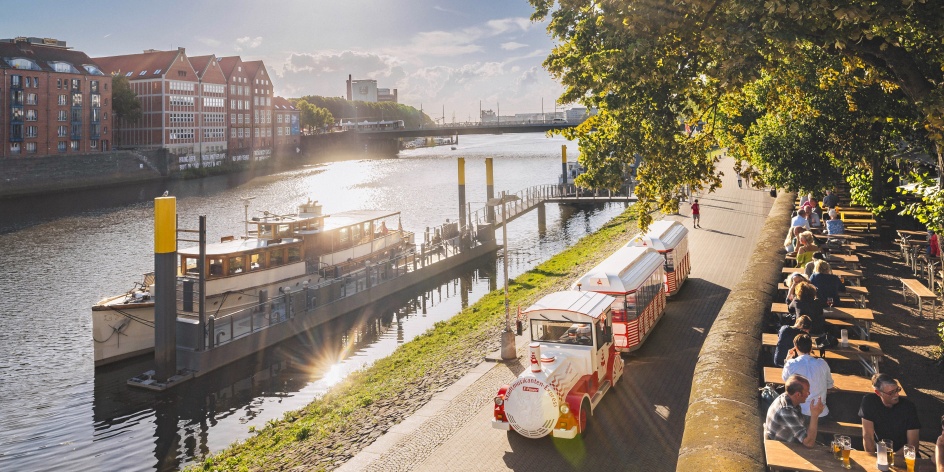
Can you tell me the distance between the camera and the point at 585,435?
13.6m

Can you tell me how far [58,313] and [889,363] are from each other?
30278 millimetres

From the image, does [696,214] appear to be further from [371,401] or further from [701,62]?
[701,62]

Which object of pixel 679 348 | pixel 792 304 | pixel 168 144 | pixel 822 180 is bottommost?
pixel 679 348

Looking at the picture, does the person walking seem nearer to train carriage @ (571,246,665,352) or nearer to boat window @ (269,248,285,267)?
train carriage @ (571,246,665,352)

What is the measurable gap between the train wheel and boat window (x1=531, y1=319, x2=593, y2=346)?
1203 millimetres

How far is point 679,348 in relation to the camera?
18922mm

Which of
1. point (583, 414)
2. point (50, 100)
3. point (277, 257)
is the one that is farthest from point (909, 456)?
point (50, 100)

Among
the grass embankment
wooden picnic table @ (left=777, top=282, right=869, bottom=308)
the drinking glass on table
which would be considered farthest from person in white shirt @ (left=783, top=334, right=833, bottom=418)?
the grass embankment

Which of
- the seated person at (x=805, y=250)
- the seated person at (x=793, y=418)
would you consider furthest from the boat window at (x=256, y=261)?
the seated person at (x=793, y=418)

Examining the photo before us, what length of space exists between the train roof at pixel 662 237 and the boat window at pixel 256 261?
14068mm

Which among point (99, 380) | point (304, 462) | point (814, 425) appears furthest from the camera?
point (99, 380)

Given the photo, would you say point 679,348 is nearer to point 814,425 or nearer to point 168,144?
point 814,425

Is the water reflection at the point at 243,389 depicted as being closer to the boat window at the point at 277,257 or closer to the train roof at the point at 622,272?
the boat window at the point at 277,257

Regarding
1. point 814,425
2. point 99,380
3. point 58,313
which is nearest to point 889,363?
point 814,425
